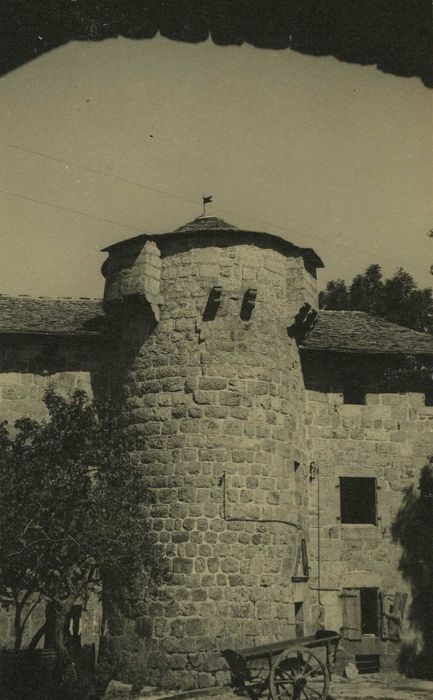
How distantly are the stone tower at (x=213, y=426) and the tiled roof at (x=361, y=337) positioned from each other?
156cm

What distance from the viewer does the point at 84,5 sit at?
9211 millimetres

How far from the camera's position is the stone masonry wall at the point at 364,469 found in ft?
59.9

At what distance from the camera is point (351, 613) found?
18.1 meters

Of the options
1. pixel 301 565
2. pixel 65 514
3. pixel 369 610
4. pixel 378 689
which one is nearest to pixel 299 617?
pixel 301 565

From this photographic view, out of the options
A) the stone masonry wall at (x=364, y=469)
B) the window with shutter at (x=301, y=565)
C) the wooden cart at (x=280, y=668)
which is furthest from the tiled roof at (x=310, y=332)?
the wooden cart at (x=280, y=668)

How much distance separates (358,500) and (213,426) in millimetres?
5585

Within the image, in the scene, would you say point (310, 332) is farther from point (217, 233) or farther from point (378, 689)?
point (378, 689)

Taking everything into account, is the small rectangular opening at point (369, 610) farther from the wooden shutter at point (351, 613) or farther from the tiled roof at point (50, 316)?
the tiled roof at point (50, 316)

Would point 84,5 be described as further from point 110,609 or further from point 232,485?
point 110,609

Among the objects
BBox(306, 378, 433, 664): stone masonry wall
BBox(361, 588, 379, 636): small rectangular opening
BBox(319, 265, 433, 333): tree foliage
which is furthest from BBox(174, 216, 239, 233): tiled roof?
BBox(319, 265, 433, 333): tree foliage

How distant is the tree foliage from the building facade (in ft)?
35.7

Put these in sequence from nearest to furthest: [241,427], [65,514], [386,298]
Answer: [65,514] → [241,427] → [386,298]

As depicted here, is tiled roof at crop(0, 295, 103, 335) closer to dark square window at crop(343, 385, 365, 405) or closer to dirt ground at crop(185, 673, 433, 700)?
dark square window at crop(343, 385, 365, 405)

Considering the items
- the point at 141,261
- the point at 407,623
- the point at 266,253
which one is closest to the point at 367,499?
the point at 407,623
